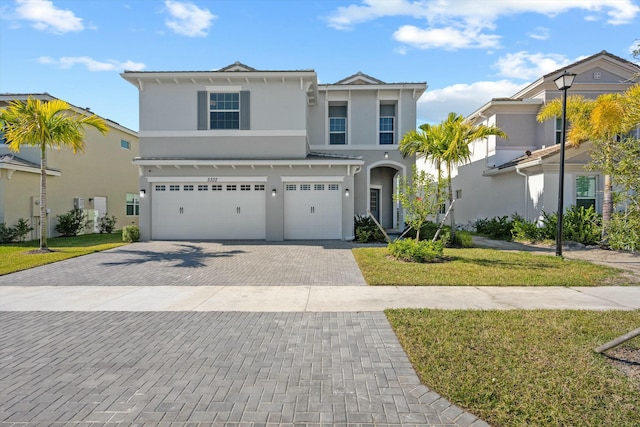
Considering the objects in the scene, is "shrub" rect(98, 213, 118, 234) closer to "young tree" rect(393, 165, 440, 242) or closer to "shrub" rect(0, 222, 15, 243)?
"shrub" rect(0, 222, 15, 243)

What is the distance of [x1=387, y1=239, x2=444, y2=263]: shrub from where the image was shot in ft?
34.7

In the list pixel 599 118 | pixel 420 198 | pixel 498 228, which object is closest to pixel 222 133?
pixel 420 198

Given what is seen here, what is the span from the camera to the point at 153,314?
606 cm

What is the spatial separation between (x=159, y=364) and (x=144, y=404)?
84cm

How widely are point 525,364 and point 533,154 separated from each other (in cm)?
1568

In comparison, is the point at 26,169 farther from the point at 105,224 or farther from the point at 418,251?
the point at 418,251

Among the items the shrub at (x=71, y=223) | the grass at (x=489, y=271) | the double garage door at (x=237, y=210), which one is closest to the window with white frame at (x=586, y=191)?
the grass at (x=489, y=271)

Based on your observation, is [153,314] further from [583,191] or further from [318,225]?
[583,191]

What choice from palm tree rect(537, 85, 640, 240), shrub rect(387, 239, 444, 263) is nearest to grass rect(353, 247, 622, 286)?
shrub rect(387, 239, 444, 263)

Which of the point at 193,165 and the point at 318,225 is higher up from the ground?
the point at 193,165

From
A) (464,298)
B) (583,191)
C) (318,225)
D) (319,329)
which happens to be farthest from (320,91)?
(319,329)

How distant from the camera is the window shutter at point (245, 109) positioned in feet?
52.6

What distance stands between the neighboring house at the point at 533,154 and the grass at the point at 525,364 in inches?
430

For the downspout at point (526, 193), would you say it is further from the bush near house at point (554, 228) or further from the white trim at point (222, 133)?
the white trim at point (222, 133)
